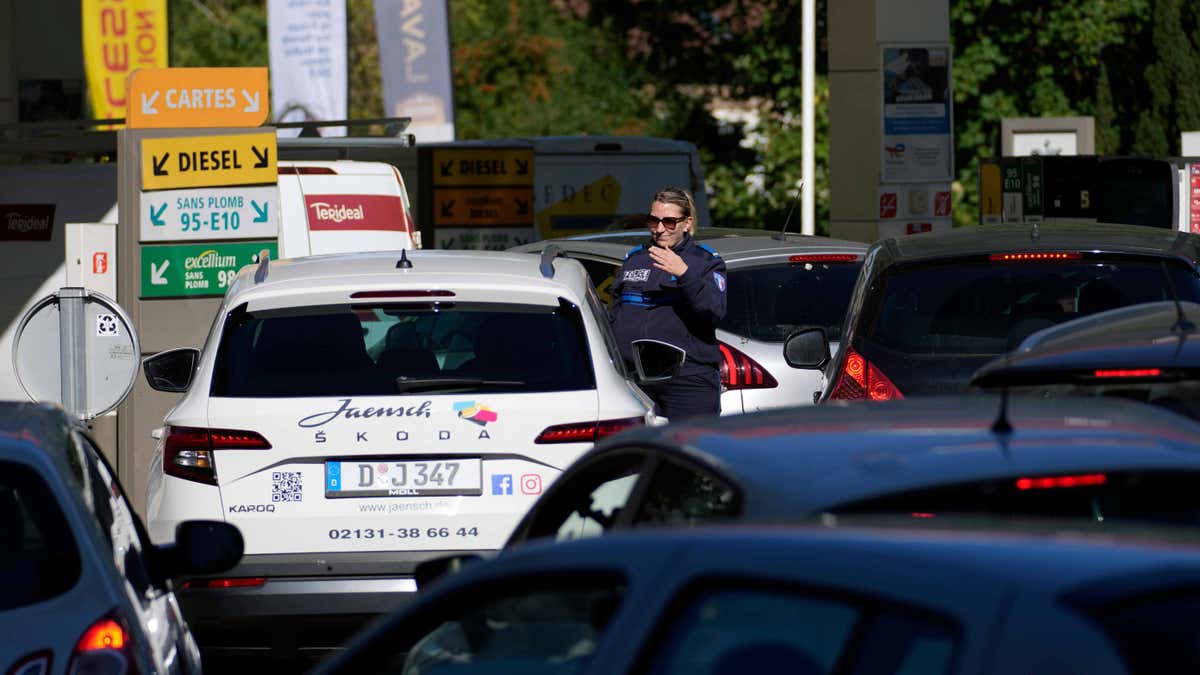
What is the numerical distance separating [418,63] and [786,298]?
725 inches

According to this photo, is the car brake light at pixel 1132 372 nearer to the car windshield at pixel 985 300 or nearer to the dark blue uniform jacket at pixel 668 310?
the car windshield at pixel 985 300

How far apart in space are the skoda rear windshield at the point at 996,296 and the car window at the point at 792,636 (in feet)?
16.2

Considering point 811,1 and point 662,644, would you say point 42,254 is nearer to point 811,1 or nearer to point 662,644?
point 662,644

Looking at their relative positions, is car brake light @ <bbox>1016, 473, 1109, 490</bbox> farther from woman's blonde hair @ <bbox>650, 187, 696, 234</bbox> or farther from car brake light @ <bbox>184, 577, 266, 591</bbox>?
woman's blonde hair @ <bbox>650, 187, 696, 234</bbox>

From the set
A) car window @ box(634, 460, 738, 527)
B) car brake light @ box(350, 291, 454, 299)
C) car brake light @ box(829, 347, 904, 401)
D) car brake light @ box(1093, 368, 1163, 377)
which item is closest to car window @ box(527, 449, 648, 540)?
car window @ box(634, 460, 738, 527)

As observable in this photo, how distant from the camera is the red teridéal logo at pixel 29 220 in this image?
15289 mm

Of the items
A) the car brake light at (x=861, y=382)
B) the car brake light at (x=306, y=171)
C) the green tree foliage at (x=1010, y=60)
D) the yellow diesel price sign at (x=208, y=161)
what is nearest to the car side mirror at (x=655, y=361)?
the car brake light at (x=861, y=382)

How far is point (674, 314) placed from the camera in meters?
9.39

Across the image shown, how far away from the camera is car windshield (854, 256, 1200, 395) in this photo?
24.2 ft

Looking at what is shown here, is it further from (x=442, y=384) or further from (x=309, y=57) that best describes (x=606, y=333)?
(x=309, y=57)

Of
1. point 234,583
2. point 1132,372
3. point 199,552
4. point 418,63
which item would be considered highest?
point 418,63

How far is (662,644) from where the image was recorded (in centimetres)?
254

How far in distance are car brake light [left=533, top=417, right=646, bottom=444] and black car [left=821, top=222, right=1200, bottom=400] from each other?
1.01 meters

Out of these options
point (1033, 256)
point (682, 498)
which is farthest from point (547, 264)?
point (682, 498)
